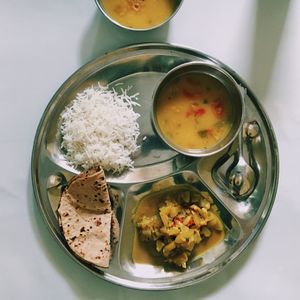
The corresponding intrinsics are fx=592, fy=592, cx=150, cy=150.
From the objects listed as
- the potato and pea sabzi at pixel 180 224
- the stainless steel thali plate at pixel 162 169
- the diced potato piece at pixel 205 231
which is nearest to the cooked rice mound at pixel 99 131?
the stainless steel thali plate at pixel 162 169

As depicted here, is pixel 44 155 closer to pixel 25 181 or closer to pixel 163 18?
pixel 25 181

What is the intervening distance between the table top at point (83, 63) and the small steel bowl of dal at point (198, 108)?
0.57ft

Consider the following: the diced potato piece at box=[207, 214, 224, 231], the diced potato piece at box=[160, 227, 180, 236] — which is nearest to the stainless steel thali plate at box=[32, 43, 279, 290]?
the diced potato piece at box=[207, 214, 224, 231]

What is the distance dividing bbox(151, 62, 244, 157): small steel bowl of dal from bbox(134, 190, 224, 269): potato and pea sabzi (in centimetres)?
20

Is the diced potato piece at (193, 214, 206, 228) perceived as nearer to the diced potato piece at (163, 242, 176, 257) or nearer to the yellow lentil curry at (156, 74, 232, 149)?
the diced potato piece at (163, 242, 176, 257)

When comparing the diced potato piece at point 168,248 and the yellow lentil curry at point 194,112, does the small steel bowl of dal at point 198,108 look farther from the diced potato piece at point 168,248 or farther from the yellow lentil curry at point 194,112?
the diced potato piece at point 168,248

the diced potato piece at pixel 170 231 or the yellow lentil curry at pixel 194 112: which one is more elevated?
the yellow lentil curry at pixel 194 112

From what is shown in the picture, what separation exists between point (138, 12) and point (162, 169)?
1.68 feet

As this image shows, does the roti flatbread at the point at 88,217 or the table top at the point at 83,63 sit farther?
the table top at the point at 83,63

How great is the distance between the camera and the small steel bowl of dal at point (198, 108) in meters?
1.84

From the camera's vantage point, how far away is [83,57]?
1979 millimetres

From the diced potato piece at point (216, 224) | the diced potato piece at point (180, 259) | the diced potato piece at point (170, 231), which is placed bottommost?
the diced potato piece at point (180, 259)

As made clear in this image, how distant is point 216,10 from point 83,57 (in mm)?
480

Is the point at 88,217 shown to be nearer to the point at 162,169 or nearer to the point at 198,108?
the point at 162,169
